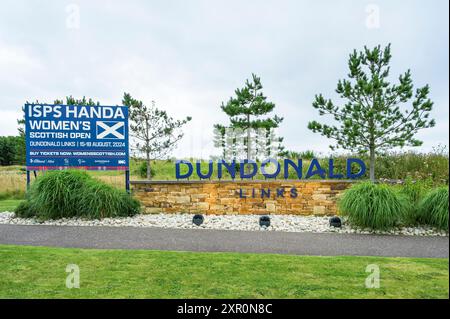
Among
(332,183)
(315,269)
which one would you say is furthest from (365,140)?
(315,269)

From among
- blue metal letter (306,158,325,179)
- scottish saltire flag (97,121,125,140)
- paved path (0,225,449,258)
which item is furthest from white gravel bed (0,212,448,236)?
scottish saltire flag (97,121,125,140)

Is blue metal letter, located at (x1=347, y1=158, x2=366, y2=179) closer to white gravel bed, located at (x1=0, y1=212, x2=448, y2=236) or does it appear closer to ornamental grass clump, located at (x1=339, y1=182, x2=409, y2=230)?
white gravel bed, located at (x1=0, y1=212, x2=448, y2=236)

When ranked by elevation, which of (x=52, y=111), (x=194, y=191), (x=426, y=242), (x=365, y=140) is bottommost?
(x=426, y=242)

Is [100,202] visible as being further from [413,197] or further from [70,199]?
[413,197]

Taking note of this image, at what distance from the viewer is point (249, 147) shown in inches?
579

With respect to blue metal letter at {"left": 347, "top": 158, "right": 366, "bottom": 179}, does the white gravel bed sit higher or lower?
lower

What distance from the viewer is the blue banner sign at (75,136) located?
28.2 feet

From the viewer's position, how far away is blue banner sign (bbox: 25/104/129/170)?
8.61 metres

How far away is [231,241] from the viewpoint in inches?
209

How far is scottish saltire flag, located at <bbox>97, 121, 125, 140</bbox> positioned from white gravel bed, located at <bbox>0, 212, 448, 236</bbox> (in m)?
2.45

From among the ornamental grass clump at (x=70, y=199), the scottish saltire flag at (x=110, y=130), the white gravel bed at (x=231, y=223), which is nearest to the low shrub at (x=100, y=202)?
the ornamental grass clump at (x=70, y=199)

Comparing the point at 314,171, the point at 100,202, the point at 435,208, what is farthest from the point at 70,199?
the point at 435,208
